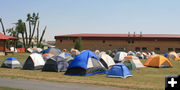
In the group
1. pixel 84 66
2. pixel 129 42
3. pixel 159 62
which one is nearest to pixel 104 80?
pixel 84 66

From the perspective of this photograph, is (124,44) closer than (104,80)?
No

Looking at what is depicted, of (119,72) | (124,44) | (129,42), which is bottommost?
(124,44)

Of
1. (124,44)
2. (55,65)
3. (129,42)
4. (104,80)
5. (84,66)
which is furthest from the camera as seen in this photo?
(124,44)

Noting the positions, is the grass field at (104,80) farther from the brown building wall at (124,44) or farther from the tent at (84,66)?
the brown building wall at (124,44)

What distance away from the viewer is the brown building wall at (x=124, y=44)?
53.0 metres

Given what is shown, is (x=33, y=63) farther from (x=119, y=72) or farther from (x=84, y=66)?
(x=119, y=72)

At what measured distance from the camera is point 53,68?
17188mm

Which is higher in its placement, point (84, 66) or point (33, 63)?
point (84, 66)

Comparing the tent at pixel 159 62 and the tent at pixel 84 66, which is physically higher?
the tent at pixel 84 66

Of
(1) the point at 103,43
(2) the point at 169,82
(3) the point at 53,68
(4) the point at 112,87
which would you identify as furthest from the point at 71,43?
(2) the point at 169,82

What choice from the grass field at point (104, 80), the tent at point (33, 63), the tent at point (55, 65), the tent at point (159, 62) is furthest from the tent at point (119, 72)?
the tent at point (159, 62)

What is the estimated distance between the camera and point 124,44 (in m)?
56.0

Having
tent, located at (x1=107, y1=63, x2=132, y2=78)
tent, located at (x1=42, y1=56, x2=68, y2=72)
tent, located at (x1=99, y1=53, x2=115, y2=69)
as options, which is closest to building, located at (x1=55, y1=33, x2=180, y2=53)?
tent, located at (x1=99, y1=53, x2=115, y2=69)

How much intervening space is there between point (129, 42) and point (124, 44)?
1.29 m
